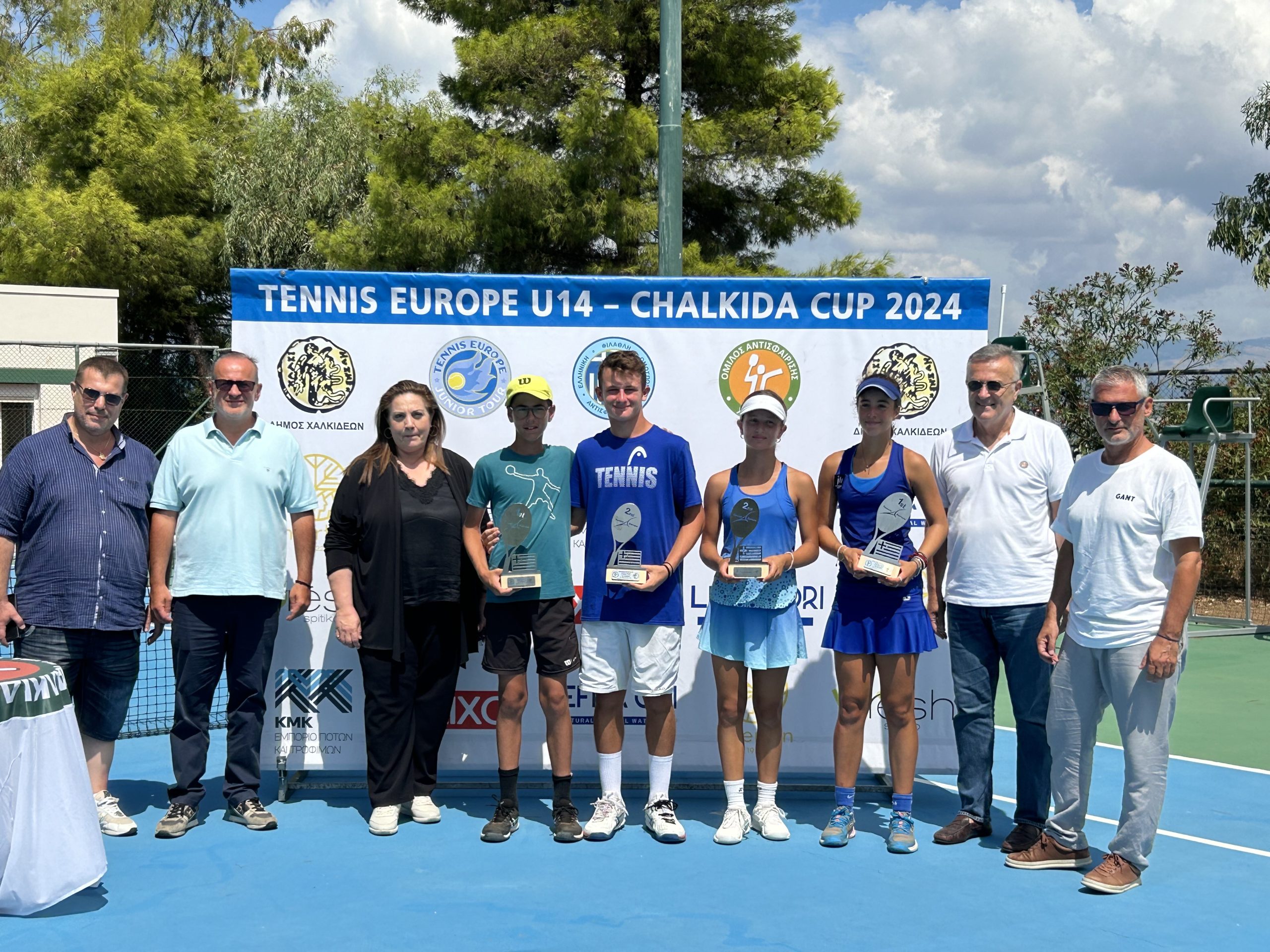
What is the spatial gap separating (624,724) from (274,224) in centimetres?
2049

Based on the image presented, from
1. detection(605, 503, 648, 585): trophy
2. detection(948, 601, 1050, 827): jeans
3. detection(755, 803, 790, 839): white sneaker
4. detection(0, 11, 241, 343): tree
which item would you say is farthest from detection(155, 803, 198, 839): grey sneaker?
detection(0, 11, 241, 343): tree

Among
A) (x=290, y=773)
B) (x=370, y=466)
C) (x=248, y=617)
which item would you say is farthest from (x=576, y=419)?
(x=290, y=773)

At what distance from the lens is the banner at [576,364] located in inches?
217

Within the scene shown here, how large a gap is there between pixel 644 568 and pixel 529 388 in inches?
35.8

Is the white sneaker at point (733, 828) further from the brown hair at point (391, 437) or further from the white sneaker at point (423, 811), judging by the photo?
the brown hair at point (391, 437)

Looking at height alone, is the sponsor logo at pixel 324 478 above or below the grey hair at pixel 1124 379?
below

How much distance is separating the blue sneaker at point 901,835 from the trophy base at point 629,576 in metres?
1.47

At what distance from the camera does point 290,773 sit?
5711 millimetres

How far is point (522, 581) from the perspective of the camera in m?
4.93

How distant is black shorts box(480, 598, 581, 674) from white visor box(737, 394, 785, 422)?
45.2 inches

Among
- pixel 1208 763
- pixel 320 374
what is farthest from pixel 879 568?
pixel 1208 763

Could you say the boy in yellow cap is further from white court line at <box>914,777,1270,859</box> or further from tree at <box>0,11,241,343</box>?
tree at <box>0,11,241,343</box>

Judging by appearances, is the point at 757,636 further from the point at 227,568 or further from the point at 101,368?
the point at 101,368

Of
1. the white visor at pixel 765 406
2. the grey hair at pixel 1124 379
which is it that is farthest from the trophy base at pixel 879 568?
the grey hair at pixel 1124 379
